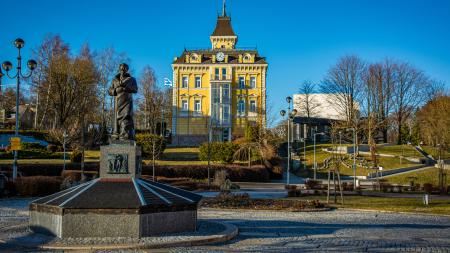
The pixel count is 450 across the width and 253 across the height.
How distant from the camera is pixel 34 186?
2467cm

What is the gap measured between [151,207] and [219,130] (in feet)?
186

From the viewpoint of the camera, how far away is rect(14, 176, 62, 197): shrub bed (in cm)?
2459

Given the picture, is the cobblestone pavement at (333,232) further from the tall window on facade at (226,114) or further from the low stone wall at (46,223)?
the tall window on facade at (226,114)

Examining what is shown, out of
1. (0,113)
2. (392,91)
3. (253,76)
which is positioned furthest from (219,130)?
(0,113)

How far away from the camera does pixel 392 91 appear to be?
67.5 metres

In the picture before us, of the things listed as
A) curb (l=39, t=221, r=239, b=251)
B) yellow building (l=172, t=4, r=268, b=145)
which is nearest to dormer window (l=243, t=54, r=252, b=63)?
yellow building (l=172, t=4, r=268, b=145)

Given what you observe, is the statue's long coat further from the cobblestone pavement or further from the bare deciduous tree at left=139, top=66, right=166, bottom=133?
the bare deciduous tree at left=139, top=66, right=166, bottom=133

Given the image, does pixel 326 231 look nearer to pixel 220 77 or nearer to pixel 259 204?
pixel 259 204

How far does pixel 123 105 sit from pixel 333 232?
21.9 feet

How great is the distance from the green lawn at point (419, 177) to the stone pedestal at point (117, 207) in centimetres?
3430

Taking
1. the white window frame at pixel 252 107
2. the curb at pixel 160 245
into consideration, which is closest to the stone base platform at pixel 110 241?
the curb at pixel 160 245

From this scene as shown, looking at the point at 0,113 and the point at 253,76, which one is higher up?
the point at 253,76

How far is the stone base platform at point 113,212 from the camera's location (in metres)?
11.5

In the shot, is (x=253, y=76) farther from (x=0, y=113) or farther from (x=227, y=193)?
(x=227, y=193)
